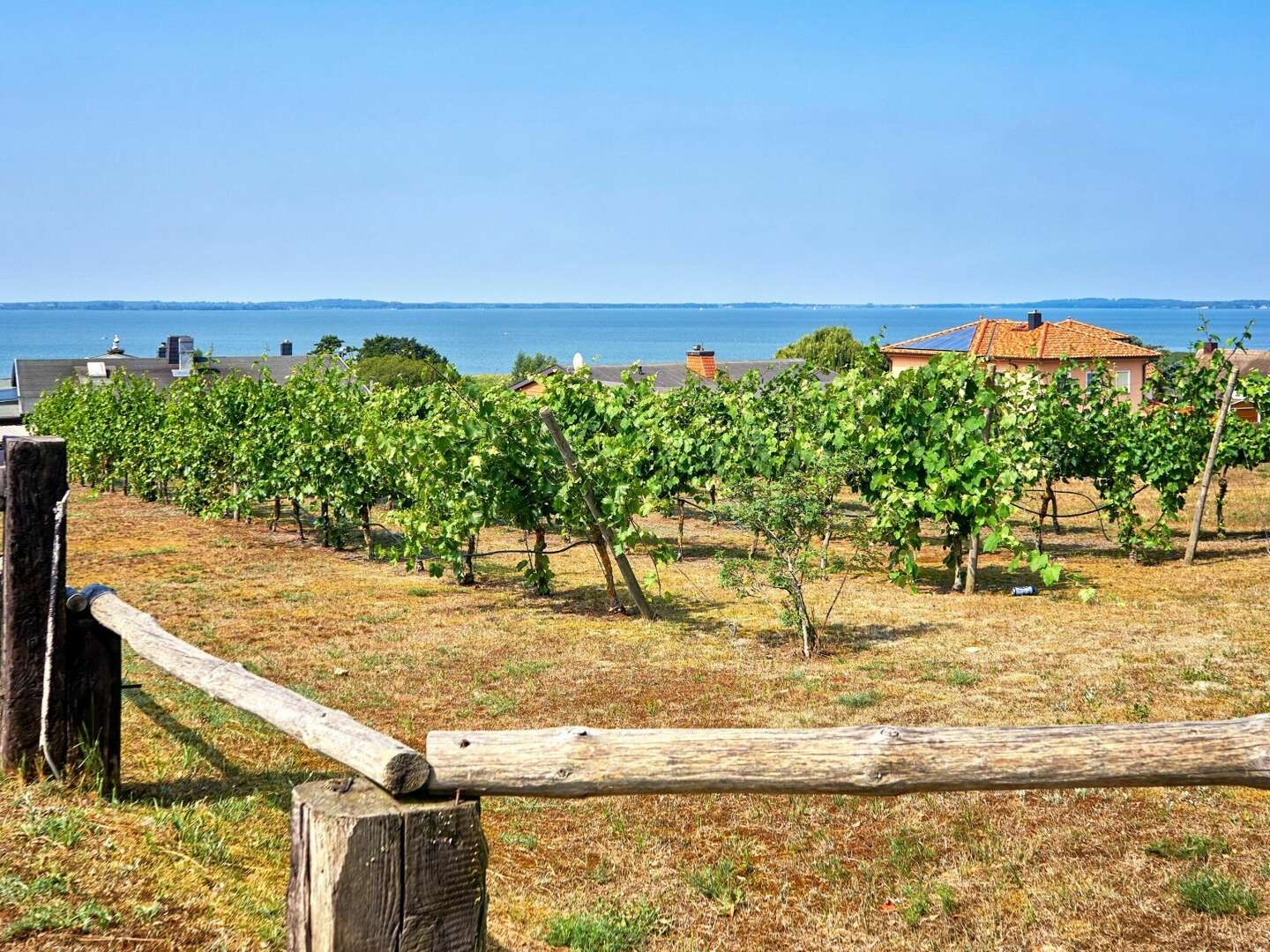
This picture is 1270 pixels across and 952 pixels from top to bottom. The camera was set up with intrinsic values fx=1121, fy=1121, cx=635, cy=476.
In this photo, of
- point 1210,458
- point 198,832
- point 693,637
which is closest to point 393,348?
point 1210,458

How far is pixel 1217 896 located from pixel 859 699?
3671mm

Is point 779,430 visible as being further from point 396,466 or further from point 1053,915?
point 1053,915

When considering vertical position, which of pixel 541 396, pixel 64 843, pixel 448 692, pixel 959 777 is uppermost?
pixel 541 396

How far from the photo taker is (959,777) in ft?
9.80

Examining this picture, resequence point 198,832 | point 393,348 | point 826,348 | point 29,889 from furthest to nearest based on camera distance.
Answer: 1. point 393,348
2. point 826,348
3. point 198,832
4. point 29,889

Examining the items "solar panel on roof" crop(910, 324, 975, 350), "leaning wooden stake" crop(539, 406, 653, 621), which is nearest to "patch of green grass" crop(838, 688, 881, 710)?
"leaning wooden stake" crop(539, 406, 653, 621)

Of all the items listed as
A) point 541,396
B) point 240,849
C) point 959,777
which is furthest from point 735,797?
point 541,396

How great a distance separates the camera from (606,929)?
15.0 ft

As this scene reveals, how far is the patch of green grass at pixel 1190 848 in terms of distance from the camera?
5195 millimetres

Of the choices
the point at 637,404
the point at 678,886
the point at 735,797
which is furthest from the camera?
the point at 637,404

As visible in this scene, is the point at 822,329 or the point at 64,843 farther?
the point at 822,329

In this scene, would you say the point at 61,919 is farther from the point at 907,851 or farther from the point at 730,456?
the point at 730,456

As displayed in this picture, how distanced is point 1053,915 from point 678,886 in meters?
1.60

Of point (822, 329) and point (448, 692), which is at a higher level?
point (822, 329)
